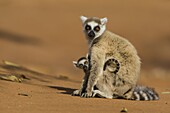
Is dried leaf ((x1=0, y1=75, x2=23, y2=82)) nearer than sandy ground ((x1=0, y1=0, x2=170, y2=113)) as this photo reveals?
No

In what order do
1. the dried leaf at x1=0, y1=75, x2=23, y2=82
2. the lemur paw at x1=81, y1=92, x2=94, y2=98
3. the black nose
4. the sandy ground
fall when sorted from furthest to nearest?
the dried leaf at x1=0, y1=75, x2=23, y2=82, the black nose, the lemur paw at x1=81, y1=92, x2=94, y2=98, the sandy ground

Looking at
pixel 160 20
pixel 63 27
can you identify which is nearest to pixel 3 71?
pixel 63 27

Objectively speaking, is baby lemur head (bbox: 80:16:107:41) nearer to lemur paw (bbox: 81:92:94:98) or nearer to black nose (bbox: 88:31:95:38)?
black nose (bbox: 88:31:95:38)

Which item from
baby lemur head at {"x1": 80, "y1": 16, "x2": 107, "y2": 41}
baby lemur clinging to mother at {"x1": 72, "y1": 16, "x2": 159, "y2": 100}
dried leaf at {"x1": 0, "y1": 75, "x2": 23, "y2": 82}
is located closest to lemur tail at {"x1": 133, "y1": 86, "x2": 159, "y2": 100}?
baby lemur clinging to mother at {"x1": 72, "y1": 16, "x2": 159, "y2": 100}

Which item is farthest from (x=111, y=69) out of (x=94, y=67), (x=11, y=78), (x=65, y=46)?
(x=65, y=46)

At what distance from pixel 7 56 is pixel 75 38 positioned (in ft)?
16.2

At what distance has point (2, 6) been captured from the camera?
91.7 ft

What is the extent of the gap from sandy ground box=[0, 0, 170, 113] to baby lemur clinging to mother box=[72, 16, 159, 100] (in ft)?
1.38

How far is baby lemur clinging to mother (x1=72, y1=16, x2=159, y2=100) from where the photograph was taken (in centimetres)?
922

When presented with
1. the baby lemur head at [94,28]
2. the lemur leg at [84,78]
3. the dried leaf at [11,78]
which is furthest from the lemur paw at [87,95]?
the dried leaf at [11,78]

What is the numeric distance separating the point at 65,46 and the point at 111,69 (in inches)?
450

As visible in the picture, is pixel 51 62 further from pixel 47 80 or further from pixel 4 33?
pixel 47 80

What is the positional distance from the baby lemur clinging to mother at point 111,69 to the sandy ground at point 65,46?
1.38 feet

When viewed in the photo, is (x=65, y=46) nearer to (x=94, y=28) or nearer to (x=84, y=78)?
(x=84, y=78)
